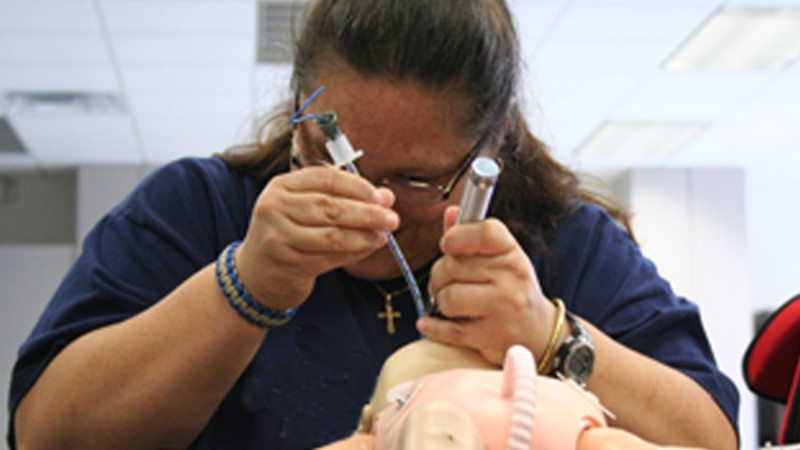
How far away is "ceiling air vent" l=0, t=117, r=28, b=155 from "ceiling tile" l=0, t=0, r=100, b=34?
1.49 metres

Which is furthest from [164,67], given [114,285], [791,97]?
[114,285]

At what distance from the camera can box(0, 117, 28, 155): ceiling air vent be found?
576cm

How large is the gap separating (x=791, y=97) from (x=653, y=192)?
1.55 m

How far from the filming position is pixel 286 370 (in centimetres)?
108

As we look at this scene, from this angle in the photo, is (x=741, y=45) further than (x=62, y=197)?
No

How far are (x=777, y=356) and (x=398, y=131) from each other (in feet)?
1.76

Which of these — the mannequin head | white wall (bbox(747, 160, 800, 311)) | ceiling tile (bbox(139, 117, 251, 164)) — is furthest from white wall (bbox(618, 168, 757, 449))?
the mannequin head

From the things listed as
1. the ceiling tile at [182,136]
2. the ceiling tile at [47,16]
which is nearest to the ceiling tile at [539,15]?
the ceiling tile at [47,16]

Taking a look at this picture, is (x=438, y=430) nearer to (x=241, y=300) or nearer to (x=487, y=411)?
(x=487, y=411)

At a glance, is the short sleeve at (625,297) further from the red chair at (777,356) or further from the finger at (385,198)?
the finger at (385,198)

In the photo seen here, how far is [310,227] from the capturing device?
0.81 meters

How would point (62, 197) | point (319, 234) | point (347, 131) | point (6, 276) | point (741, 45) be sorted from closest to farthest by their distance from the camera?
1. point (319, 234)
2. point (347, 131)
3. point (741, 45)
4. point (6, 276)
5. point (62, 197)

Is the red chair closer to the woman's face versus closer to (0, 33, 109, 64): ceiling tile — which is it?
the woman's face

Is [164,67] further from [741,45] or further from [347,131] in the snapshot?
[347,131]
